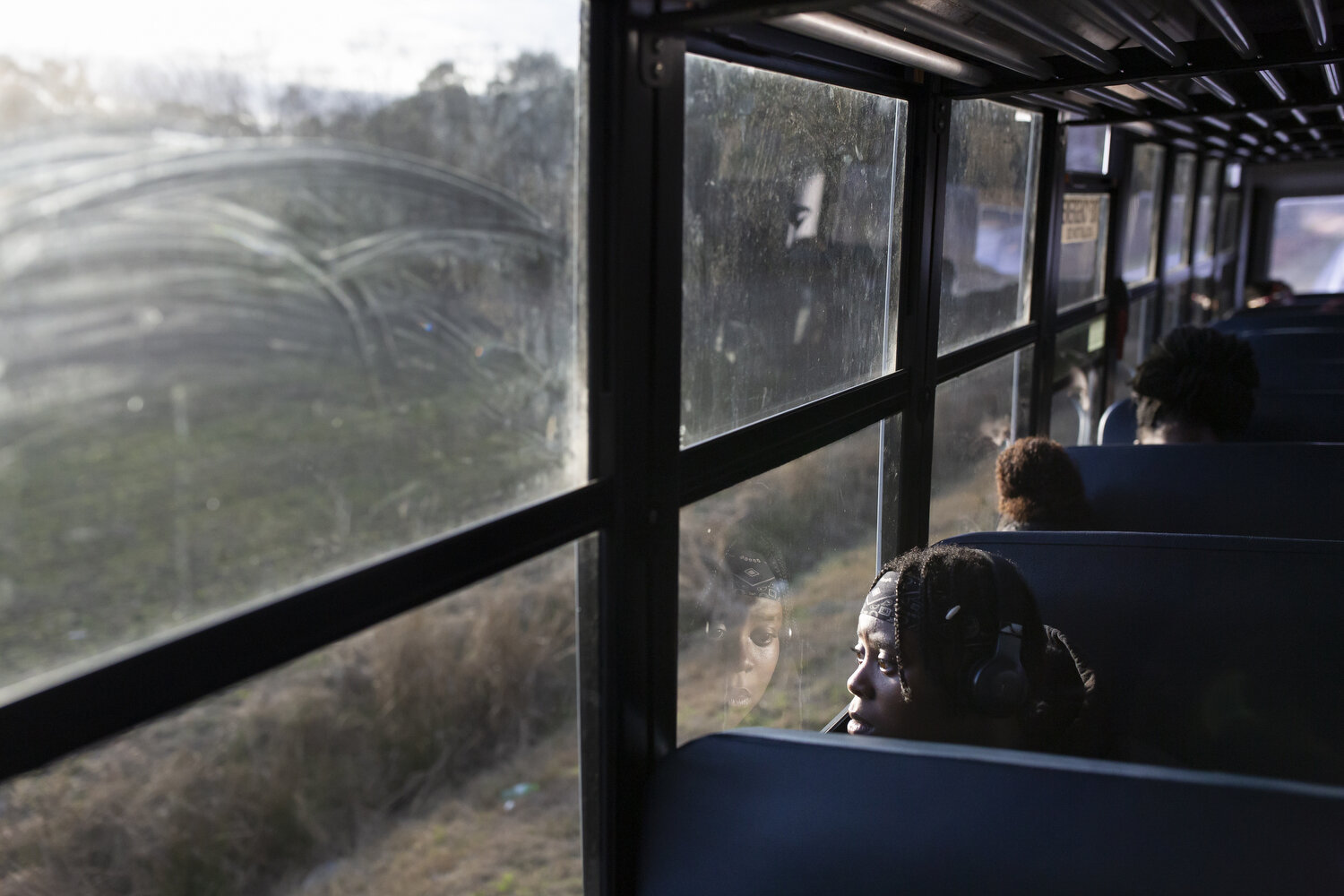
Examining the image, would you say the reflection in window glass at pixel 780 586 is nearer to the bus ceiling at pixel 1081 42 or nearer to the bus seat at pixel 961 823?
the bus seat at pixel 961 823

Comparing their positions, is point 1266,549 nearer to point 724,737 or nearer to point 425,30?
point 724,737

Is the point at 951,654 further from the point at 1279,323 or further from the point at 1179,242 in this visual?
the point at 1179,242

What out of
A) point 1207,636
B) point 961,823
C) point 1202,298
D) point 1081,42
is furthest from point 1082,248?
point 1202,298

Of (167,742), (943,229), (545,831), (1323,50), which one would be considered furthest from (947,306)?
(167,742)

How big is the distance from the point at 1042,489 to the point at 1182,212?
5290 millimetres

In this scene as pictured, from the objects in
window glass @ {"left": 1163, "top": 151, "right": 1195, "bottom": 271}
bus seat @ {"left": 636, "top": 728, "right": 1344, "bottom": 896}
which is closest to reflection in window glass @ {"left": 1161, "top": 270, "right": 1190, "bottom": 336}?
window glass @ {"left": 1163, "top": 151, "right": 1195, "bottom": 271}

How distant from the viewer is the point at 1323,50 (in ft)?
6.28

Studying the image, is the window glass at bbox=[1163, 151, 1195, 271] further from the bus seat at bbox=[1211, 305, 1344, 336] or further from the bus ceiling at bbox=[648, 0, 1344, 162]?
the bus ceiling at bbox=[648, 0, 1344, 162]

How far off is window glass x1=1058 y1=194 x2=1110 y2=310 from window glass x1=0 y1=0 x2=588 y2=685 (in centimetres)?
310

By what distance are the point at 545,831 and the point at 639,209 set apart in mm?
808

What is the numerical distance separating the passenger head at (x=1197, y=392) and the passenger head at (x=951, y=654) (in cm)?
163

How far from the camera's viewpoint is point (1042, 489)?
2.50 m

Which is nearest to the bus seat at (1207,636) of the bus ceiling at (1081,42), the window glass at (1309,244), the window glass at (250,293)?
the bus ceiling at (1081,42)

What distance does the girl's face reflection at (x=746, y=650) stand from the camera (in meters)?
1.85
